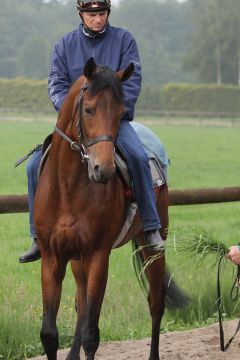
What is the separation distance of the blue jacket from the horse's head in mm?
732

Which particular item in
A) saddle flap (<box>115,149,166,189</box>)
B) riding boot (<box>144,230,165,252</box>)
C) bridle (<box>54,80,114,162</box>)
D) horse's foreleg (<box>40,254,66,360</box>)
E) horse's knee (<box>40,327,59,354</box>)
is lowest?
horse's knee (<box>40,327,59,354</box>)

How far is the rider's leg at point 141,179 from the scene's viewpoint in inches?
229

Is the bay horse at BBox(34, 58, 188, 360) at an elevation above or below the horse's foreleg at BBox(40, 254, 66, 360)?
above

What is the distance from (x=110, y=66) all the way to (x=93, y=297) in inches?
67.3

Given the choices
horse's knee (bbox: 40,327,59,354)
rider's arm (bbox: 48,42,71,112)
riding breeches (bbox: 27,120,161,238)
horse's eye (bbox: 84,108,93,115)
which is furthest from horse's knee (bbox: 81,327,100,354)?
rider's arm (bbox: 48,42,71,112)

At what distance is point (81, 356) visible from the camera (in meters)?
6.61

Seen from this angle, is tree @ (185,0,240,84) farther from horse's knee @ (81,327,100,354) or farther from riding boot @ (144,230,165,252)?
horse's knee @ (81,327,100,354)

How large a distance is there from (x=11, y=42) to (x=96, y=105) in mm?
92287

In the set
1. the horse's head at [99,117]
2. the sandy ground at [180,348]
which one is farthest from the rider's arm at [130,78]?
the sandy ground at [180,348]

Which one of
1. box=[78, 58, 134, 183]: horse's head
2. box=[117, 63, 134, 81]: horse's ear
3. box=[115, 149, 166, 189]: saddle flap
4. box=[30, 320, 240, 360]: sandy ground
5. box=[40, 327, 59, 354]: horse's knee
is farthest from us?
box=[30, 320, 240, 360]: sandy ground

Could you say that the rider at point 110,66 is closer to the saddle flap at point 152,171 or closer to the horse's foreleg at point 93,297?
the saddle flap at point 152,171

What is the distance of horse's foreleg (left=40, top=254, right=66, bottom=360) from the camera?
5422mm

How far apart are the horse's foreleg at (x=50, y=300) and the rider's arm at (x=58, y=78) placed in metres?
1.13

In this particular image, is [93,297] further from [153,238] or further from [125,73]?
[125,73]
